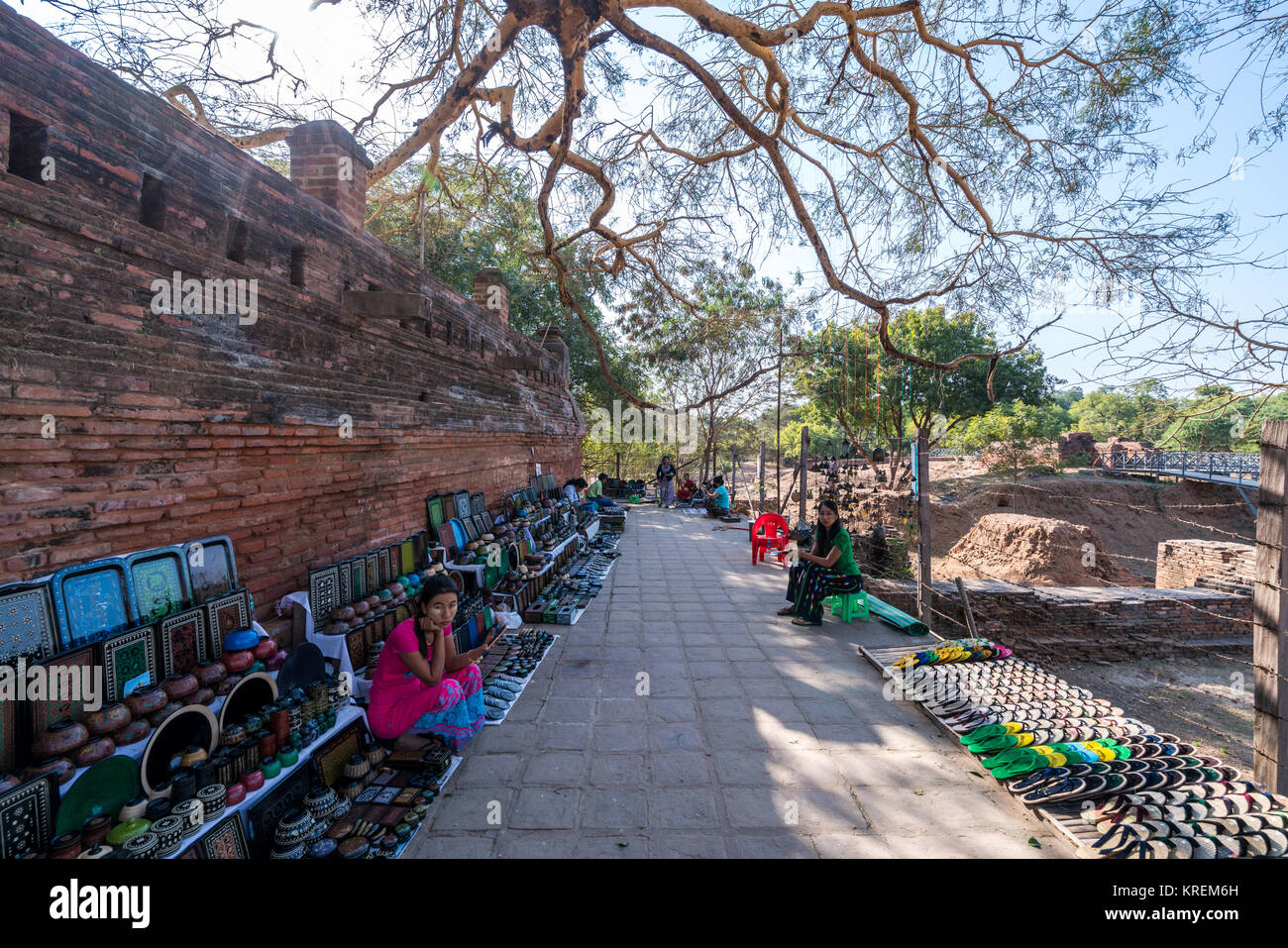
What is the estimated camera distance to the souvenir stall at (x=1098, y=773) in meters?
2.44

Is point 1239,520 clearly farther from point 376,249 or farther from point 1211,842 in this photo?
point 376,249

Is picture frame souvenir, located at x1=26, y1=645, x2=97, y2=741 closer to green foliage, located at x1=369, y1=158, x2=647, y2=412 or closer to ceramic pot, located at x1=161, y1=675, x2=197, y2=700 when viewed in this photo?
ceramic pot, located at x1=161, y1=675, x2=197, y2=700

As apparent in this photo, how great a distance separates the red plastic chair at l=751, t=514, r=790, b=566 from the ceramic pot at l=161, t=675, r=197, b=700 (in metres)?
7.92

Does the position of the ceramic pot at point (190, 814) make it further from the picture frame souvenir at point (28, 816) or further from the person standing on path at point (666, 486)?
the person standing on path at point (666, 486)

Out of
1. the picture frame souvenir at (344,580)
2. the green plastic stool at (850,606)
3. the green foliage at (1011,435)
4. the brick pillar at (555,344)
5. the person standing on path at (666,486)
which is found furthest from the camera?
the green foliage at (1011,435)

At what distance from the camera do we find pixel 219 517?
3027mm

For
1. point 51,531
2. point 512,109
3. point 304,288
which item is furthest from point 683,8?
point 51,531

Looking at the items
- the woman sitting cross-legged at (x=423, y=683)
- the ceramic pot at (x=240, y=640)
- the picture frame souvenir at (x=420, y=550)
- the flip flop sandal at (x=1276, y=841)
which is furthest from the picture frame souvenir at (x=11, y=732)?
the flip flop sandal at (x=1276, y=841)

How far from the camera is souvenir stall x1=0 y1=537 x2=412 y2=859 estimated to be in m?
1.87

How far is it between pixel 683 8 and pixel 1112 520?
2526 cm

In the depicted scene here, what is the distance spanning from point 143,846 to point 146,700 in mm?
661

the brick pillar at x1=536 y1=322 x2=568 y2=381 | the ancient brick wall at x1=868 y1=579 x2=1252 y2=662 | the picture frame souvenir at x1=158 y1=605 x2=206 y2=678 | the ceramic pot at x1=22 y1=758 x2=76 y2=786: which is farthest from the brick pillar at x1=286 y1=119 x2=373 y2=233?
the ancient brick wall at x1=868 y1=579 x2=1252 y2=662

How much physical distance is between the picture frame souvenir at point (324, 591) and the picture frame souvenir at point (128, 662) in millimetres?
1081
